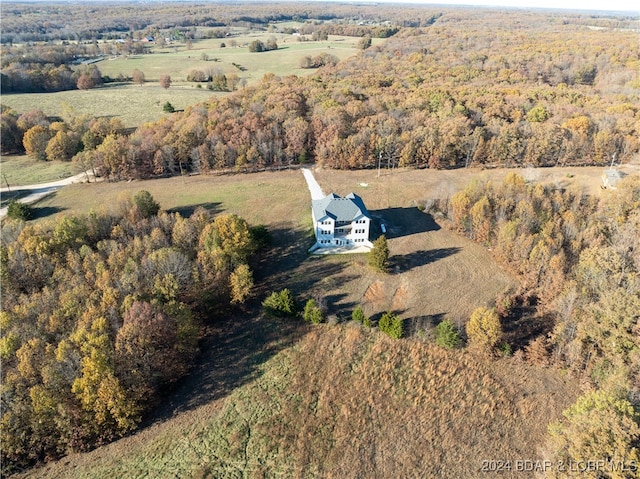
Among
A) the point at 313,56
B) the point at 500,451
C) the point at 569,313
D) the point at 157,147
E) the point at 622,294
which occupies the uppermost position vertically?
the point at 313,56

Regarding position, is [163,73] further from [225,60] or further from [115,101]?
[115,101]

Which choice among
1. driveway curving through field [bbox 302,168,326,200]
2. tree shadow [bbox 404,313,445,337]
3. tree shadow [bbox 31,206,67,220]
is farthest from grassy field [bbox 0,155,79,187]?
tree shadow [bbox 404,313,445,337]

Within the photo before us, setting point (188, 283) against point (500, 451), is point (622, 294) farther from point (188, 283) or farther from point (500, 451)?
point (188, 283)

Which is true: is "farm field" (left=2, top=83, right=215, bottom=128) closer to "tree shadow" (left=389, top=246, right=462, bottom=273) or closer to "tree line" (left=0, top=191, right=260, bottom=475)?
"tree line" (left=0, top=191, right=260, bottom=475)

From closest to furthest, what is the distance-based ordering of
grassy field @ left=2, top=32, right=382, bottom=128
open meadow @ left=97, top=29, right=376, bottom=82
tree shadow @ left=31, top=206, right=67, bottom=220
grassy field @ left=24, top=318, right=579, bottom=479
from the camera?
A: grassy field @ left=24, top=318, right=579, bottom=479, tree shadow @ left=31, top=206, right=67, bottom=220, grassy field @ left=2, top=32, right=382, bottom=128, open meadow @ left=97, top=29, right=376, bottom=82

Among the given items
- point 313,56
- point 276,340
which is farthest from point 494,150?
point 313,56

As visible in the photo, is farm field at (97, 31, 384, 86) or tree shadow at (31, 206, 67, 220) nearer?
A: tree shadow at (31, 206, 67, 220)
